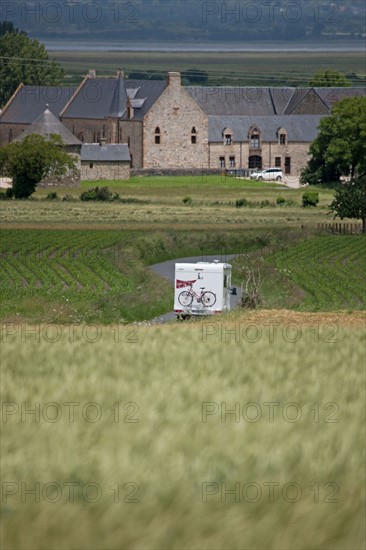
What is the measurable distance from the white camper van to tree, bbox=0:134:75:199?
173 feet

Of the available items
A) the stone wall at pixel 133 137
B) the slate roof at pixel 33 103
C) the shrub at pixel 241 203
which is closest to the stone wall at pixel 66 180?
the stone wall at pixel 133 137

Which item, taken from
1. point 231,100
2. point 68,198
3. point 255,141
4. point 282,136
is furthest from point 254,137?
point 68,198

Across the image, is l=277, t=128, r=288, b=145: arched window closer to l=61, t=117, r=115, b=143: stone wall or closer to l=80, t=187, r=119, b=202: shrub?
l=61, t=117, r=115, b=143: stone wall

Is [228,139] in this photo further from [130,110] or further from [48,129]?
[48,129]

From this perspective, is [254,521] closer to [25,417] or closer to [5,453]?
[5,453]

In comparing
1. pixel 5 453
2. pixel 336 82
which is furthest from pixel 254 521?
pixel 336 82

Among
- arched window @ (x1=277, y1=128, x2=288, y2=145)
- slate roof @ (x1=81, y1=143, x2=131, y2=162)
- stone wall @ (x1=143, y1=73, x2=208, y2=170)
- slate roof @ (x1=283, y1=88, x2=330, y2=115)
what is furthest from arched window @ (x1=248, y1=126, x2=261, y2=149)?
slate roof @ (x1=81, y1=143, x2=131, y2=162)

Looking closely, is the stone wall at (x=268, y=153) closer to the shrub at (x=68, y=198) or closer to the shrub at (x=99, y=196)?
the shrub at (x=68, y=198)

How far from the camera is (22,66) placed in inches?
5763

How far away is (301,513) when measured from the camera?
35.8ft

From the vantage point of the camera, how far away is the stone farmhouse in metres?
114

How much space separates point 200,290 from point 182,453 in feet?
70.7

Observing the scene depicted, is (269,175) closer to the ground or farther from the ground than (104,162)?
closer to the ground

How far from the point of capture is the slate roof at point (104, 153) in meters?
104
